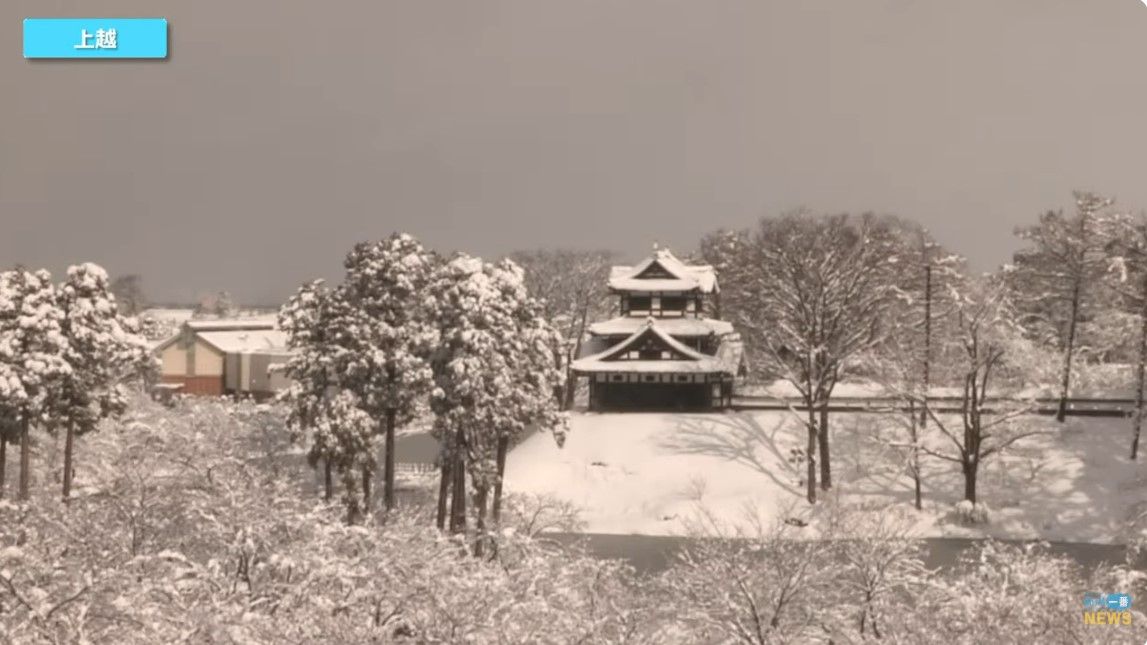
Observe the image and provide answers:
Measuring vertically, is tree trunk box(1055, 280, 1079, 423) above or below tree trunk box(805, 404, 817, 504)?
above

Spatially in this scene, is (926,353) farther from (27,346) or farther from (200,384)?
(27,346)

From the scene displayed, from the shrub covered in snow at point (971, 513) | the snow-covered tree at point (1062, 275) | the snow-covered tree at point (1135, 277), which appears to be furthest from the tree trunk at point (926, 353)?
the snow-covered tree at point (1135, 277)

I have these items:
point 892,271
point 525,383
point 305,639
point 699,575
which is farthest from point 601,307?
point 305,639

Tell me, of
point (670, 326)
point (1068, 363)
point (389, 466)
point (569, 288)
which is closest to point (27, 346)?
point (389, 466)

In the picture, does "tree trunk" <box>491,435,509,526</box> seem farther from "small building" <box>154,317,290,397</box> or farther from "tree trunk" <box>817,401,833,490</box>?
"tree trunk" <box>817,401,833,490</box>

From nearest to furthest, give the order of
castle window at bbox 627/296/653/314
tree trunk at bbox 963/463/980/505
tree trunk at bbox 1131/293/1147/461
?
tree trunk at bbox 963/463/980/505, tree trunk at bbox 1131/293/1147/461, castle window at bbox 627/296/653/314

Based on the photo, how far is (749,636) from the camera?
397 inches

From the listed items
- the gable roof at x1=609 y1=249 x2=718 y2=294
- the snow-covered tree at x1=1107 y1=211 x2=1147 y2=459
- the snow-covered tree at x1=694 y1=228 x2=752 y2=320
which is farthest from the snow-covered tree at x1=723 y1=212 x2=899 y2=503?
the snow-covered tree at x1=1107 y1=211 x2=1147 y2=459

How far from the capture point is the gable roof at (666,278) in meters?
28.4

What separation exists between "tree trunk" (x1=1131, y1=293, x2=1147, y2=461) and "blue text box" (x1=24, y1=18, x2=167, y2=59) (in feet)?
65.6

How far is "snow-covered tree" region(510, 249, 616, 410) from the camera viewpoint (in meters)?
21.0

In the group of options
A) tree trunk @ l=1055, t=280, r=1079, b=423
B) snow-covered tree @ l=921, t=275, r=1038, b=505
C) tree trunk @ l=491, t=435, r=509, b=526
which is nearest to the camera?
tree trunk @ l=491, t=435, r=509, b=526

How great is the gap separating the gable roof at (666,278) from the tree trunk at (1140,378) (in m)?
11.0

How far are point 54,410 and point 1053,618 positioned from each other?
49.4 ft
